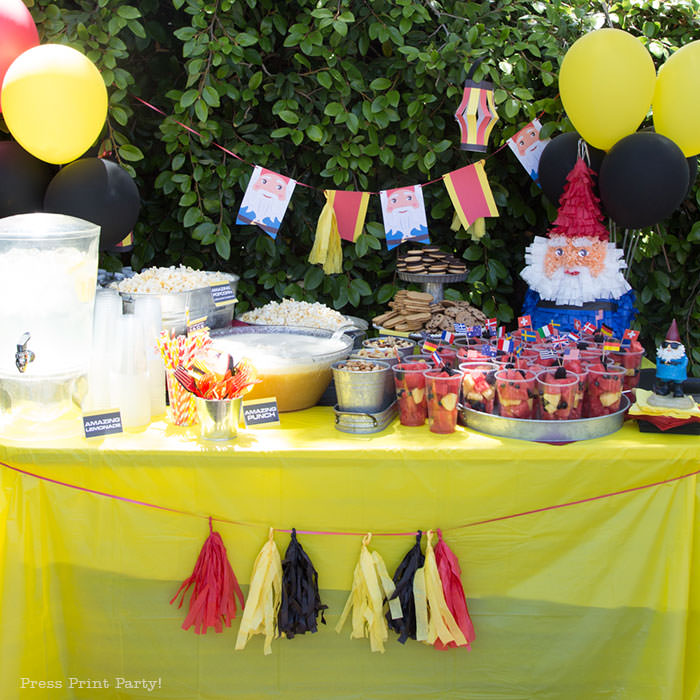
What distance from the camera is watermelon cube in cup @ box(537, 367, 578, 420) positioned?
182 cm

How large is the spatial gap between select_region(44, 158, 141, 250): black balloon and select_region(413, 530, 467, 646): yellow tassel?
1.84 meters

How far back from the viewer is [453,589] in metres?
1.76

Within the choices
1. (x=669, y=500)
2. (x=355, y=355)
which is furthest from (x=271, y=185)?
(x=669, y=500)

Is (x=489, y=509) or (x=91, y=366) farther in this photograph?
(x=91, y=366)

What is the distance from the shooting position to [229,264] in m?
3.72

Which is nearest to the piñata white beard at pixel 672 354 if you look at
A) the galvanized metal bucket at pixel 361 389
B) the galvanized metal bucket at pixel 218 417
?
the galvanized metal bucket at pixel 361 389

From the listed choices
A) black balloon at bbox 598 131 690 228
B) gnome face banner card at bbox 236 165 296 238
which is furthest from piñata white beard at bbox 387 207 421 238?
black balloon at bbox 598 131 690 228

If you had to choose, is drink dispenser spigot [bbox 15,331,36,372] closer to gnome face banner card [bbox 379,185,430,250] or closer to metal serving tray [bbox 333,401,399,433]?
metal serving tray [bbox 333,401,399,433]

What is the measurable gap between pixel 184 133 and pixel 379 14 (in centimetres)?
110

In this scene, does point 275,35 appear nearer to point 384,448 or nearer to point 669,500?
point 384,448

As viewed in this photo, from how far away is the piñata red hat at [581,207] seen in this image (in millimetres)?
2984

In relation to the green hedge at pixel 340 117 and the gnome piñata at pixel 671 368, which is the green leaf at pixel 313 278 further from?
the gnome piñata at pixel 671 368

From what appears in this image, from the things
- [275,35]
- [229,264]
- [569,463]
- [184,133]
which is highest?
[275,35]

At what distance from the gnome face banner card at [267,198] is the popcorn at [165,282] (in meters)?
0.59
